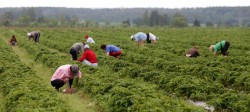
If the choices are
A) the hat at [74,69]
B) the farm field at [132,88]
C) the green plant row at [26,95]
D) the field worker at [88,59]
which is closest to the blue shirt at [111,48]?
the farm field at [132,88]

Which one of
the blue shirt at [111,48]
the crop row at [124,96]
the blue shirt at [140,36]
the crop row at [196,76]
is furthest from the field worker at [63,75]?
the blue shirt at [140,36]

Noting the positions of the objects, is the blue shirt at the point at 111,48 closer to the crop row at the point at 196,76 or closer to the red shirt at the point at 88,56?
the crop row at the point at 196,76

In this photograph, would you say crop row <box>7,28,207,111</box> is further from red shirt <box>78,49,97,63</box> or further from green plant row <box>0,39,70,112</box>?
red shirt <box>78,49,97,63</box>

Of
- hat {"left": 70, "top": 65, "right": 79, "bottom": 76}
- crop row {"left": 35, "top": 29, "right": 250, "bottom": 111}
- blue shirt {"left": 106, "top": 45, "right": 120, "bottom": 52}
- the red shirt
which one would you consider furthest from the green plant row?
blue shirt {"left": 106, "top": 45, "right": 120, "bottom": 52}

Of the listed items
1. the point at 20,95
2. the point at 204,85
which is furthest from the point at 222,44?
the point at 20,95

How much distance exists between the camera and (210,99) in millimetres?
12102

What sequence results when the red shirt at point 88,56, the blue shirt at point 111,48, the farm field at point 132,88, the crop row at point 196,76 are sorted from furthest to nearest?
the blue shirt at point 111,48
the red shirt at point 88,56
the crop row at point 196,76
the farm field at point 132,88

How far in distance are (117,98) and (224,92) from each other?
3759 millimetres

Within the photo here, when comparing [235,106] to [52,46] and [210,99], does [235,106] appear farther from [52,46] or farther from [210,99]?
[52,46]

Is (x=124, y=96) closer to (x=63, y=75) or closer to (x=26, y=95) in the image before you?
(x=26, y=95)

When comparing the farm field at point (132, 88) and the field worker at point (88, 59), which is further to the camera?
the field worker at point (88, 59)

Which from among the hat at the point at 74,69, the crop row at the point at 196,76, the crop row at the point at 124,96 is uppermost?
the hat at the point at 74,69

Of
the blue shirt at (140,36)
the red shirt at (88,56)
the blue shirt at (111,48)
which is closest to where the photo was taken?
the red shirt at (88,56)

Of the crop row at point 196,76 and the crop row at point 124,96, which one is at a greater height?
the crop row at point 124,96
